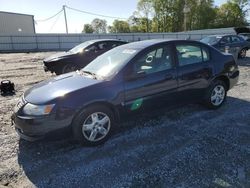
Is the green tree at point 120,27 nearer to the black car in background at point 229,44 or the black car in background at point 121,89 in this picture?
the black car in background at point 229,44

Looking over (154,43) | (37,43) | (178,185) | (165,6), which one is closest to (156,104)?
(154,43)

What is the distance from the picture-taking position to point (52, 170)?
3328mm

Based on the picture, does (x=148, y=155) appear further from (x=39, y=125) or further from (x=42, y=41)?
(x=42, y=41)

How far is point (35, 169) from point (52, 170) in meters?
0.25

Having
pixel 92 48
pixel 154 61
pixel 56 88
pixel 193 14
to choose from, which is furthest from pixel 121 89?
pixel 193 14

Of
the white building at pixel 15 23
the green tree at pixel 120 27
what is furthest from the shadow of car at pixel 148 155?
the green tree at pixel 120 27

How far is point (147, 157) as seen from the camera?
3562 mm

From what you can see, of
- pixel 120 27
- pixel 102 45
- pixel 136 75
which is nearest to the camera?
pixel 136 75

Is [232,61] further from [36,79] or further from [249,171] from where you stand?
[36,79]

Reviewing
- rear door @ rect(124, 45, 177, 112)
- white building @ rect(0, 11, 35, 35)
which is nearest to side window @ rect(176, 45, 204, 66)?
rear door @ rect(124, 45, 177, 112)

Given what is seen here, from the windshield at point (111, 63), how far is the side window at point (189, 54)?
963 millimetres

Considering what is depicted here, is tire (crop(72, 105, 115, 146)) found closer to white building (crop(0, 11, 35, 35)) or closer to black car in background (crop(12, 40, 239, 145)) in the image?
black car in background (crop(12, 40, 239, 145))

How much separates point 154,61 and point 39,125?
228 cm

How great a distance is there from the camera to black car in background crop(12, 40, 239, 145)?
3.57 meters
